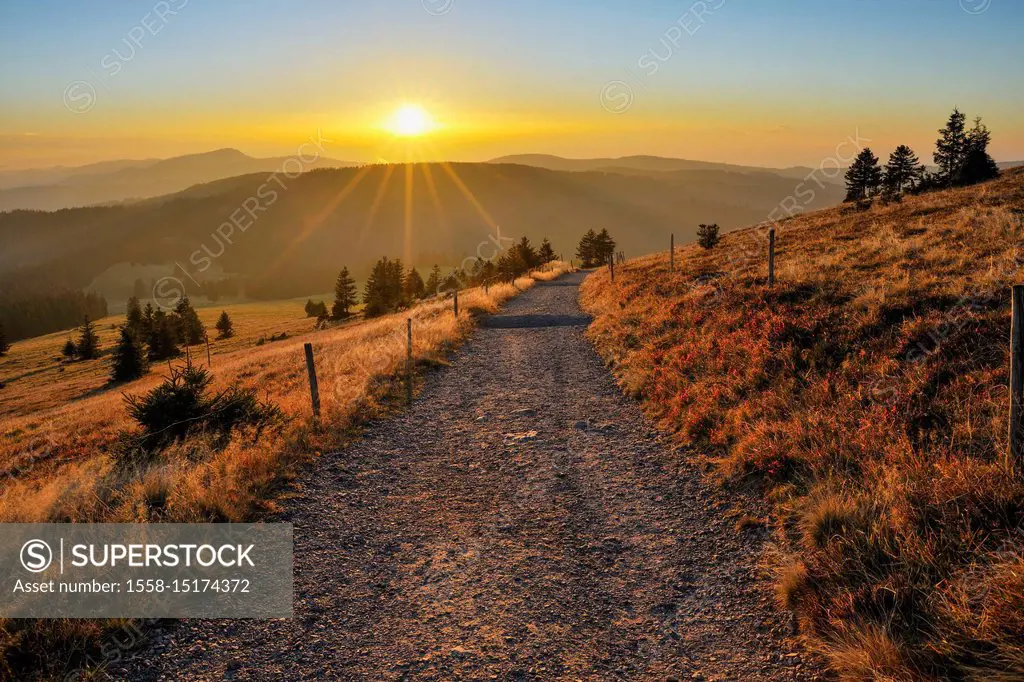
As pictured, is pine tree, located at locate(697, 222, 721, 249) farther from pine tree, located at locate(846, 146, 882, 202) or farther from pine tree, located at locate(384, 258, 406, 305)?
pine tree, located at locate(384, 258, 406, 305)

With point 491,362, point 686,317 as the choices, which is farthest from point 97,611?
point 686,317

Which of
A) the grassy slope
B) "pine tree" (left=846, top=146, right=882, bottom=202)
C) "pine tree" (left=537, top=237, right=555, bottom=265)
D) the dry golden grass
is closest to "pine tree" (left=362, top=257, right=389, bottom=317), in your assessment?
"pine tree" (left=537, top=237, right=555, bottom=265)

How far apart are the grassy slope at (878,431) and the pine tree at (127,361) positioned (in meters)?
59.3

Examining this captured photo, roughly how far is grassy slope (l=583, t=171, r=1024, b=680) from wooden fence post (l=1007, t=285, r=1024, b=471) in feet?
0.66

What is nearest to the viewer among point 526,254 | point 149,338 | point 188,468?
point 188,468

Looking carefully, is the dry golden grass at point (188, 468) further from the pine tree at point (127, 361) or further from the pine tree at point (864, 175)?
the pine tree at point (864, 175)

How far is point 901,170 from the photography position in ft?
151

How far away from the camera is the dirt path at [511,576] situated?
14.3ft

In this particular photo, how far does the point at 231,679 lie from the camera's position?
13.9ft

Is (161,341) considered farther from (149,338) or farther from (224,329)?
(224,329)

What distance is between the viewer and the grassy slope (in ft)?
12.9

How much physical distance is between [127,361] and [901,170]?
260 ft

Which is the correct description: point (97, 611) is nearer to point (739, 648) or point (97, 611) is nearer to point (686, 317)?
point (739, 648)

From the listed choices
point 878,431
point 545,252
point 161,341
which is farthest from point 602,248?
point 878,431
